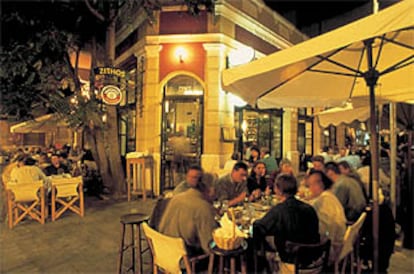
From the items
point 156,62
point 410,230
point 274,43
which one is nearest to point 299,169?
point 274,43

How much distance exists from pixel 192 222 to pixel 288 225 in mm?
825

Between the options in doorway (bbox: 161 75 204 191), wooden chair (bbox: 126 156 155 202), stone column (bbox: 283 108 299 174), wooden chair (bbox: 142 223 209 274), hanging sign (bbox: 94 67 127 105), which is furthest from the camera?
stone column (bbox: 283 108 299 174)

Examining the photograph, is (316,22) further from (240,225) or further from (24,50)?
(240,225)

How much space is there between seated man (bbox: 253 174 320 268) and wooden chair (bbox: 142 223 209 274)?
562mm

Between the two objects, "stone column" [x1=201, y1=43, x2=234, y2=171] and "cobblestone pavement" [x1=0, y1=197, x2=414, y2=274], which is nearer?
"cobblestone pavement" [x1=0, y1=197, x2=414, y2=274]

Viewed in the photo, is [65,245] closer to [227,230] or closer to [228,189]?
[228,189]

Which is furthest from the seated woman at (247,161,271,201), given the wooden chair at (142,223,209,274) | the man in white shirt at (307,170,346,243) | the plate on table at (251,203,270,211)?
the wooden chair at (142,223,209,274)

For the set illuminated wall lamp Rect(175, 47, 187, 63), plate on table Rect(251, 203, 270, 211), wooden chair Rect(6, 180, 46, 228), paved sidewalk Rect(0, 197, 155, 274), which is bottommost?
paved sidewalk Rect(0, 197, 155, 274)

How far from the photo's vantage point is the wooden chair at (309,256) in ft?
7.75

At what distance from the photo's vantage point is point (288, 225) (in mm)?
2451

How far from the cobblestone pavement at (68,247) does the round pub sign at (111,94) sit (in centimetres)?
285

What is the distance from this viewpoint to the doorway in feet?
27.1

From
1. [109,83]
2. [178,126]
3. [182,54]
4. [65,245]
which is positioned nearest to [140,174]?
[178,126]

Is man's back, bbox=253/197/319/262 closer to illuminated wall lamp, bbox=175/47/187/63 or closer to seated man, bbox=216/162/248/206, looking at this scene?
seated man, bbox=216/162/248/206
